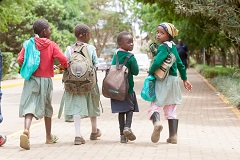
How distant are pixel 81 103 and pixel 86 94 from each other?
0.17 metres

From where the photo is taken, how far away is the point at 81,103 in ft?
29.5

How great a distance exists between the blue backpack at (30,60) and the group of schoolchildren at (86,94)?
0.07 metres

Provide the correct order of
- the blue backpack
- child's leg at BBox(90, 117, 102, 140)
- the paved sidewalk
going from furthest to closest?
child's leg at BBox(90, 117, 102, 140), the blue backpack, the paved sidewalk

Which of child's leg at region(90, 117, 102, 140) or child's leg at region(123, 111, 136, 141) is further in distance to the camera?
child's leg at region(90, 117, 102, 140)

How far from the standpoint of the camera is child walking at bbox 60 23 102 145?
8.96 meters

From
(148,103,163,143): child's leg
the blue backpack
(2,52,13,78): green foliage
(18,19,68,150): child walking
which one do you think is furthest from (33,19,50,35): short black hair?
(2,52,13,78): green foliage

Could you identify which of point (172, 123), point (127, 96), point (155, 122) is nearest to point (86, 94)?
point (127, 96)

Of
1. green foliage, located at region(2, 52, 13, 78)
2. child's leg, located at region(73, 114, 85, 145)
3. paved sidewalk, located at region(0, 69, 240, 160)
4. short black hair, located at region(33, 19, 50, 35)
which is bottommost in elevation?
green foliage, located at region(2, 52, 13, 78)

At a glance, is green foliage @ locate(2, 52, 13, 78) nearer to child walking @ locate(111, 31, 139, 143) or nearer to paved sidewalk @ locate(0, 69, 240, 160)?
paved sidewalk @ locate(0, 69, 240, 160)

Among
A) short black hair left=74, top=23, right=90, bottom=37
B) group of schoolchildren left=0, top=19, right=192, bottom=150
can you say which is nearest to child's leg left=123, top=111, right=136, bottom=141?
group of schoolchildren left=0, top=19, right=192, bottom=150

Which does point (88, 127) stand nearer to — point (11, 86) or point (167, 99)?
point (167, 99)

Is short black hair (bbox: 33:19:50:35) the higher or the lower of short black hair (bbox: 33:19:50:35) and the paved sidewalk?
the higher

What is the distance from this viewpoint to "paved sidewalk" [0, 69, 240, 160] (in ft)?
25.8

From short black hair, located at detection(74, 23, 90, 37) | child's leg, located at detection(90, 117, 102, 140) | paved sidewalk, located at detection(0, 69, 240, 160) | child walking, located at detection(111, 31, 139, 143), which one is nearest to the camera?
paved sidewalk, located at detection(0, 69, 240, 160)
